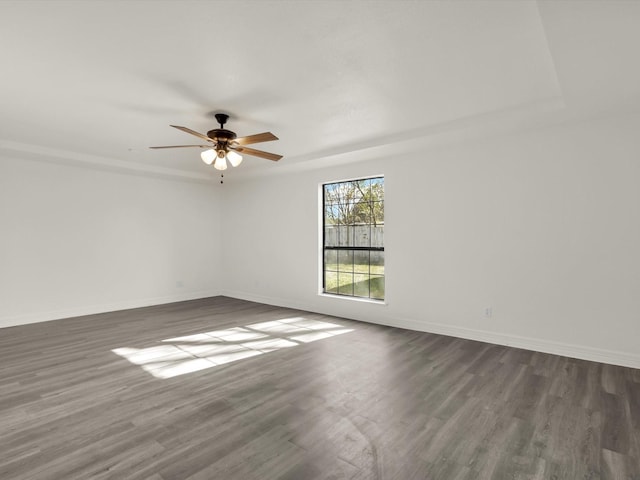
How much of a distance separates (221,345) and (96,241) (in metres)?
3.46

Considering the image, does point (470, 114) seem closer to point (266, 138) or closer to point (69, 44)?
point (266, 138)

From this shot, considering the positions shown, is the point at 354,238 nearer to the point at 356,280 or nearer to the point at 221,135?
the point at 356,280

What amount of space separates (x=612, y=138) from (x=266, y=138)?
3546 millimetres

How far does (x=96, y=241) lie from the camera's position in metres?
5.86

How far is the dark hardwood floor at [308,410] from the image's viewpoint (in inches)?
75.3

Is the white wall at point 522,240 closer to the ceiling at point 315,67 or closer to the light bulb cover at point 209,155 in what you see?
the ceiling at point 315,67

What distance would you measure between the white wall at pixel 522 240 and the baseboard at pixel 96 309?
3168mm

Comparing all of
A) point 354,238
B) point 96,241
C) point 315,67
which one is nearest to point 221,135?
point 315,67

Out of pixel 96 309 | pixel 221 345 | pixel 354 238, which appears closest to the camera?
pixel 221 345

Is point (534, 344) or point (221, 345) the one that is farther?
point (221, 345)

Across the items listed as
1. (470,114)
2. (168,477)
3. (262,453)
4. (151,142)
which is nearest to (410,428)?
(262,453)

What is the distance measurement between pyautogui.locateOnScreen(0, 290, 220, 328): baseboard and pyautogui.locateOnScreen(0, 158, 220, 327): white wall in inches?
0.6

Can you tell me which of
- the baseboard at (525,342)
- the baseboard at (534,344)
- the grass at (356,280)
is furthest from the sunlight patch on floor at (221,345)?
the baseboard at (534,344)

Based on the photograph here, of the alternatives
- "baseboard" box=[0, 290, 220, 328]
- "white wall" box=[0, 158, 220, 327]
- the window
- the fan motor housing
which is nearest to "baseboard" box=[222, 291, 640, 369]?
the window
